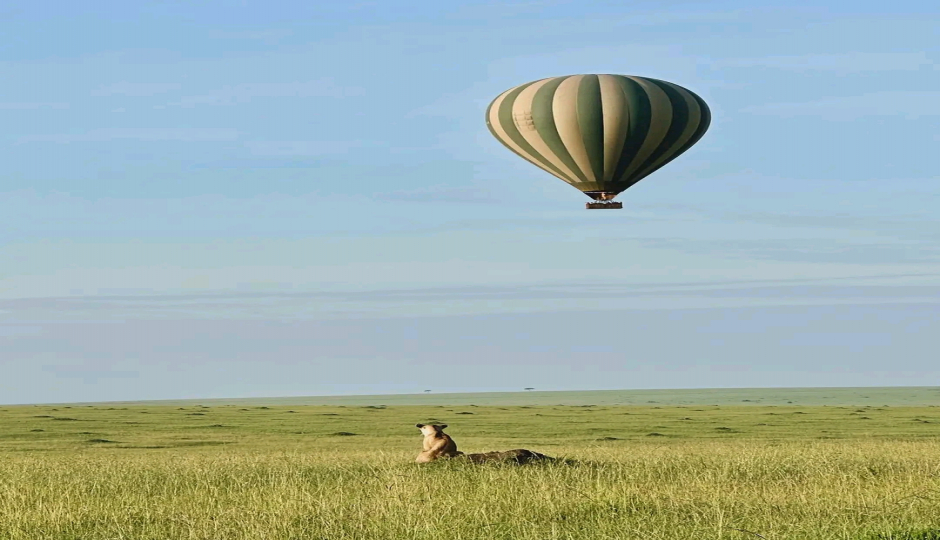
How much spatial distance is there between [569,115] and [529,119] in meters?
1.22

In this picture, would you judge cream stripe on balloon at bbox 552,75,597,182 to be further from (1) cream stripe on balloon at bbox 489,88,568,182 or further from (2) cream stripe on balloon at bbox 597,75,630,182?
(1) cream stripe on balloon at bbox 489,88,568,182

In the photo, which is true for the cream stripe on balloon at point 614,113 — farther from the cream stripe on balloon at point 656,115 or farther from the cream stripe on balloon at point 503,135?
the cream stripe on balloon at point 503,135

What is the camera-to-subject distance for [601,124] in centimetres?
3488

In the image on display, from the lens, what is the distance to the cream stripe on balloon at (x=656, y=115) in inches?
1366

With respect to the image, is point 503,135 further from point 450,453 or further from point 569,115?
point 450,453

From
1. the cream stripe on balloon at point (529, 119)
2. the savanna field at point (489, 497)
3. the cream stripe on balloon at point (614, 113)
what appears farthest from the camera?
the cream stripe on balloon at point (529, 119)

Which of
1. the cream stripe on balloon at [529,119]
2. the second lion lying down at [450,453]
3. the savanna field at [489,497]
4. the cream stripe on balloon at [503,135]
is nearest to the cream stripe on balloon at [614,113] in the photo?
the cream stripe on balloon at [529,119]

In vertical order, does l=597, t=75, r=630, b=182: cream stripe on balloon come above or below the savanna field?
above

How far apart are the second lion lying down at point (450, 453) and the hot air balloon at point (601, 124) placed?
1492 centimetres

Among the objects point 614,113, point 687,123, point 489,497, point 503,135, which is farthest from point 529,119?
point 489,497

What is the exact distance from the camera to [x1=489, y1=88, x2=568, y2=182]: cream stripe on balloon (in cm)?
3666

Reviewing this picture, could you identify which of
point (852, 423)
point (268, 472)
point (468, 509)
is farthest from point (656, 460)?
point (852, 423)

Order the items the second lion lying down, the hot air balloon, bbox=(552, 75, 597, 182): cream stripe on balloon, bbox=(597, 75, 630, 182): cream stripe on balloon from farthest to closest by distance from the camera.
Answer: bbox=(552, 75, 597, 182): cream stripe on balloon
the hot air balloon
bbox=(597, 75, 630, 182): cream stripe on balloon
the second lion lying down

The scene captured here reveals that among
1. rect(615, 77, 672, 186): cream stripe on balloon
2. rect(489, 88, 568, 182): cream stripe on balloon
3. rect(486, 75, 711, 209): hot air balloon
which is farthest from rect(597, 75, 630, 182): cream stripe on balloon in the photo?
rect(489, 88, 568, 182): cream stripe on balloon
